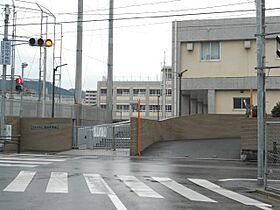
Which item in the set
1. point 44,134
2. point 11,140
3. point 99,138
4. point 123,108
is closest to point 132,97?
point 123,108

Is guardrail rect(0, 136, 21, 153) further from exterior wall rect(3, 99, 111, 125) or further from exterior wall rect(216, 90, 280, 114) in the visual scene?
exterior wall rect(216, 90, 280, 114)

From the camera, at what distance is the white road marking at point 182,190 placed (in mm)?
11681

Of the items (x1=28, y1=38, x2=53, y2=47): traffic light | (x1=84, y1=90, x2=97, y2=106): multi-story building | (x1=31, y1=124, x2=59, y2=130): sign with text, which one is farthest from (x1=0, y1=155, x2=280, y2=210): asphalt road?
(x1=84, y1=90, x2=97, y2=106): multi-story building

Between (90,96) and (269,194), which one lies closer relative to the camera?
(269,194)

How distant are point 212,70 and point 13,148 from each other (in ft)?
66.4

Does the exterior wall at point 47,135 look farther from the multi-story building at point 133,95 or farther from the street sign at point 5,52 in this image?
A: the multi-story building at point 133,95

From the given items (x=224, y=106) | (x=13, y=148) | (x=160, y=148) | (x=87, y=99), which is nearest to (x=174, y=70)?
(x=224, y=106)

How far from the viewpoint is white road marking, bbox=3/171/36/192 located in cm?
1255

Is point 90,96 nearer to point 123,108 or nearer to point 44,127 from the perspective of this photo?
point 123,108

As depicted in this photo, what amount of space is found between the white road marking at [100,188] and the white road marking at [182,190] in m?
1.97

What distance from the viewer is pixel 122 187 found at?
13312mm

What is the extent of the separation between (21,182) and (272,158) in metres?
11.3

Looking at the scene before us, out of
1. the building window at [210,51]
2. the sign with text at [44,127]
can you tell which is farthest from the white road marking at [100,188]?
the building window at [210,51]

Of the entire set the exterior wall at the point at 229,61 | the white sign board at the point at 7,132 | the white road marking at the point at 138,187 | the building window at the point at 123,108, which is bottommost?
the white road marking at the point at 138,187
